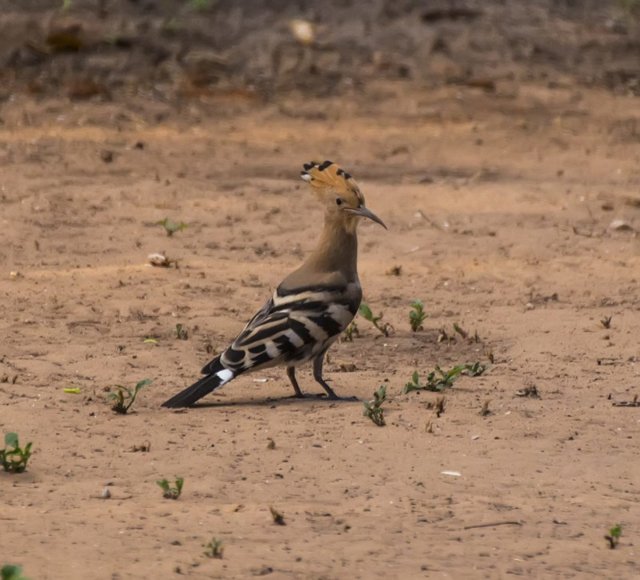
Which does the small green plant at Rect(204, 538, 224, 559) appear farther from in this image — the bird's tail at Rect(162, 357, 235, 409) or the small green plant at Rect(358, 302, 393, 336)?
the small green plant at Rect(358, 302, 393, 336)

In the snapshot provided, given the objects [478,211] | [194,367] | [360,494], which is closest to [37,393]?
[194,367]

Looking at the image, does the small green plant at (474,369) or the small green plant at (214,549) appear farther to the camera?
the small green plant at (474,369)

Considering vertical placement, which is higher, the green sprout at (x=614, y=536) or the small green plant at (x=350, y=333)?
the green sprout at (x=614, y=536)

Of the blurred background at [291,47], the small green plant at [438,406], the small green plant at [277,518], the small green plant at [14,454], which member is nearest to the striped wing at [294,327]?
the small green plant at [438,406]

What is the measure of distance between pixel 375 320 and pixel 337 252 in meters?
0.91

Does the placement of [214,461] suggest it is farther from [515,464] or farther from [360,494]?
[515,464]

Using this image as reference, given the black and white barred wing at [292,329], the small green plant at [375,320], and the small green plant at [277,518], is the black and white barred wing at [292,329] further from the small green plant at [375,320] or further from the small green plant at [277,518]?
the small green plant at [277,518]

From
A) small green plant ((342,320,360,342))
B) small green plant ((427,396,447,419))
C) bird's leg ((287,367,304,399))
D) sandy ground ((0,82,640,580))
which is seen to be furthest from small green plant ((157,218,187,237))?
small green plant ((427,396,447,419))

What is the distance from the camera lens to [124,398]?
705cm

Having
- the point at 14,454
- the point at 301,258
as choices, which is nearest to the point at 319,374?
the point at 14,454

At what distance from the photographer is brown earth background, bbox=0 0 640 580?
5.66 m

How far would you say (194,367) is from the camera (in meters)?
A: 7.85

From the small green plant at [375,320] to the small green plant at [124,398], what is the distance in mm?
1526

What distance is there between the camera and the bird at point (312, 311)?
713 centimetres
